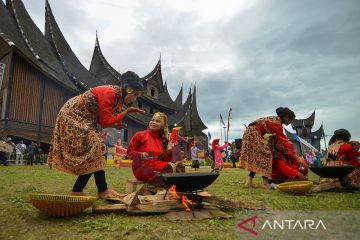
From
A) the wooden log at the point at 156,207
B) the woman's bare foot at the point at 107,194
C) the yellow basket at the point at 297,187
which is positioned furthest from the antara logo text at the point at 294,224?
the woman's bare foot at the point at 107,194

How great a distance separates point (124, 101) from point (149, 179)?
4.17 feet

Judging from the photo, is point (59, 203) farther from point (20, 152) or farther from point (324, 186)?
point (20, 152)

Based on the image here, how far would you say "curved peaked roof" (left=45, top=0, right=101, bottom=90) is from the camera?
20.6m

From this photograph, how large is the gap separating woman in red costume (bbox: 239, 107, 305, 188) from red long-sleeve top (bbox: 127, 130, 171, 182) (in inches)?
83.8

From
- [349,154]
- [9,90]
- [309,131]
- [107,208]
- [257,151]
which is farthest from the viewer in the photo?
[309,131]

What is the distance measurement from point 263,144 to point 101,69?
2342cm

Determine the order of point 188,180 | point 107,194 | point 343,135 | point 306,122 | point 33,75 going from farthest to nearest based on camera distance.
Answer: point 306,122 < point 33,75 < point 343,135 < point 107,194 < point 188,180

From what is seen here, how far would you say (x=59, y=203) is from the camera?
2516 mm

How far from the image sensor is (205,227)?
8.03 feet

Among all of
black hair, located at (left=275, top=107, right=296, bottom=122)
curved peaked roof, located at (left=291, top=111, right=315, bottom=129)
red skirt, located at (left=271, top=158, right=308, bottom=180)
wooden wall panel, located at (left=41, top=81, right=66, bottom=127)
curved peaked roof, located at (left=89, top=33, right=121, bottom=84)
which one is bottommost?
red skirt, located at (left=271, top=158, right=308, bottom=180)

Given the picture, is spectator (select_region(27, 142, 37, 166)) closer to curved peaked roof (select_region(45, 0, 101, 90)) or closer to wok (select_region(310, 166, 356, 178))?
curved peaked roof (select_region(45, 0, 101, 90))

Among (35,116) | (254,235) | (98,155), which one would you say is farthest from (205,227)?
(35,116)

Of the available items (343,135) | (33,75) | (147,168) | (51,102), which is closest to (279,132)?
(343,135)

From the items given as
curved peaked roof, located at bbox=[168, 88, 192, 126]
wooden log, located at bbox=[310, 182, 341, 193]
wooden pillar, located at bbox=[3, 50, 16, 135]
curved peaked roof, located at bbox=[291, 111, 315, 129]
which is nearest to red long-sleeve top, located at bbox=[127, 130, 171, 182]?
wooden log, located at bbox=[310, 182, 341, 193]
